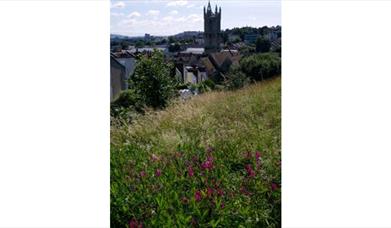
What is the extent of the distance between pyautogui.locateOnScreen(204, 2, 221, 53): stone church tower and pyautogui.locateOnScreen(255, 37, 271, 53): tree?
275 mm

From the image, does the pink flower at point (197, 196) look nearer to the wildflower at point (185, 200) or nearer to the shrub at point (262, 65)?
the wildflower at point (185, 200)

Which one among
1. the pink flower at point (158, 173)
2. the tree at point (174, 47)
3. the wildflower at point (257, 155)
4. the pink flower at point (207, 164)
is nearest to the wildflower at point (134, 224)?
the pink flower at point (158, 173)

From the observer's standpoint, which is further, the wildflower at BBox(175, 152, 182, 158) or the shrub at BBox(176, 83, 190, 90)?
the shrub at BBox(176, 83, 190, 90)

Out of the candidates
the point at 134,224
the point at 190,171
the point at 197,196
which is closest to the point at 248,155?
the point at 190,171

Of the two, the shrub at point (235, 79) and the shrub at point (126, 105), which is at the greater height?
the shrub at point (235, 79)

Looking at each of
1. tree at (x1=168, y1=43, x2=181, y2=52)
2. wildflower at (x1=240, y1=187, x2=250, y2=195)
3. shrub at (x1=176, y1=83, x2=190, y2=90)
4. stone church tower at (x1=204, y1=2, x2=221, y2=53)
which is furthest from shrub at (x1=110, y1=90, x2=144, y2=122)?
wildflower at (x1=240, y1=187, x2=250, y2=195)

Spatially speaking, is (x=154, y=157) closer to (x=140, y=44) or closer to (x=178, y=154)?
(x=178, y=154)

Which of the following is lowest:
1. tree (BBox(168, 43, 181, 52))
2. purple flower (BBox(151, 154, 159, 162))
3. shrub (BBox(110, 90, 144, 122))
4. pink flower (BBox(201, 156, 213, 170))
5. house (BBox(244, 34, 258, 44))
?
pink flower (BBox(201, 156, 213, 170))

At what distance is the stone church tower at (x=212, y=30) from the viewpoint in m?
2.82

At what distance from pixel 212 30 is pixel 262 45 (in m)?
0.37

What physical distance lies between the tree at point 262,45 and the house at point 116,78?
985 mm

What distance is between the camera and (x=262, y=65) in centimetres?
317

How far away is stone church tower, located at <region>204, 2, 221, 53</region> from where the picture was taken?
282cm

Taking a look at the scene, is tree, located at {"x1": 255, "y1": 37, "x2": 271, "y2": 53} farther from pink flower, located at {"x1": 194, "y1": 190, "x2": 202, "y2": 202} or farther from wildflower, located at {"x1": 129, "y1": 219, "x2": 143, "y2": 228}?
wildflower, located at {"x1": 129, "y1": 219, "x2": 143, "y2": 228}
